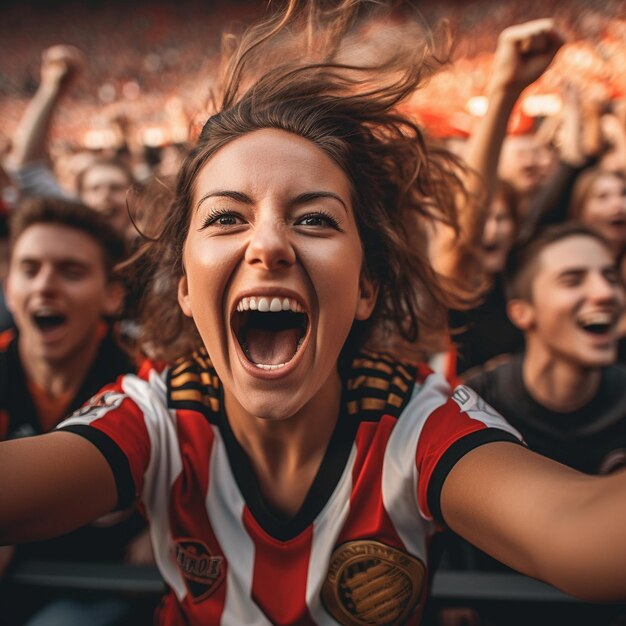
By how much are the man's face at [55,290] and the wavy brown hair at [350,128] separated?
1.33 feet

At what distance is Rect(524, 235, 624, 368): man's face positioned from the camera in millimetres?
1928

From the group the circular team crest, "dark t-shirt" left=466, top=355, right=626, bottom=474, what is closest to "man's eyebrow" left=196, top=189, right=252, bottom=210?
the circular team crest

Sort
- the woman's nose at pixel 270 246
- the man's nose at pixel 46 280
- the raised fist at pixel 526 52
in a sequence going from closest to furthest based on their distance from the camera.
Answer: the woman's nose at pixel 270 246 → the raised fist at pixel 526 52 → the man's nose at pixel 46 280

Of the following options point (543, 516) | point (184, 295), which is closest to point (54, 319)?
point (184, 295)

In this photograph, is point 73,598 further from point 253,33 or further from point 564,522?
point 253,33

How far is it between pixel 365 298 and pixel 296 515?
48 centimetres

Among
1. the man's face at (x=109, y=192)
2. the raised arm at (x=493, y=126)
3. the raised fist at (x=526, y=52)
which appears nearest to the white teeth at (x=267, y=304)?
the raised arm at (x=493, y=126)

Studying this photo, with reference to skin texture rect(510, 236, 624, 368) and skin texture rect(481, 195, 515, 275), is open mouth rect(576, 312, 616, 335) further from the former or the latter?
skin texture rect(481, 195, 515, 275)

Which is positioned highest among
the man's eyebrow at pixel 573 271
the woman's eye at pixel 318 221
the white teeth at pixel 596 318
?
the woman's eye at pixel 318 221

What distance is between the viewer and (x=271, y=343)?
1.28 metres

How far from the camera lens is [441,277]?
1641 mm

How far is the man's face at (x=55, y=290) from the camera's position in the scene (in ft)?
5.89

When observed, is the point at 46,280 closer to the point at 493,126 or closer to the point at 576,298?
the point at 493,126

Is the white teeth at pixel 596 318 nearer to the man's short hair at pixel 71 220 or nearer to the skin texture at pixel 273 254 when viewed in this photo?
the skin texture at pixel 273 254
